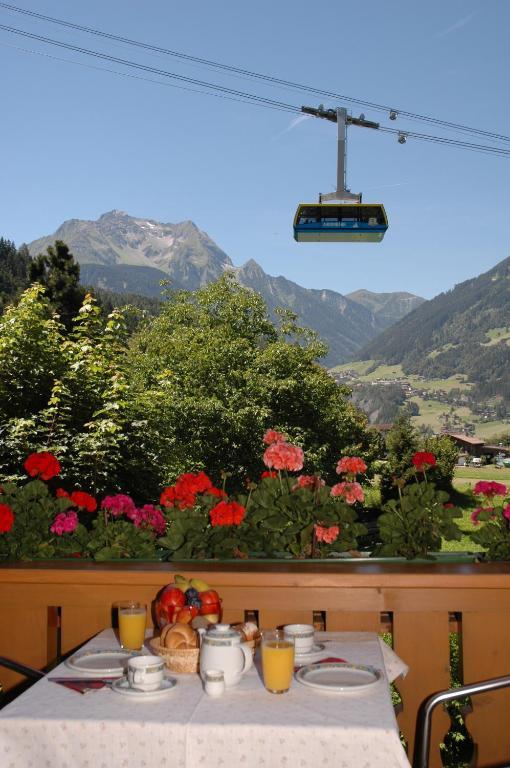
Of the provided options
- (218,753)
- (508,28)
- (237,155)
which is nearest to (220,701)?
(218,753)

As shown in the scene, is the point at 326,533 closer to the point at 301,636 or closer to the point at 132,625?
the point at 301,636

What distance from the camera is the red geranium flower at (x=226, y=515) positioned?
278cm

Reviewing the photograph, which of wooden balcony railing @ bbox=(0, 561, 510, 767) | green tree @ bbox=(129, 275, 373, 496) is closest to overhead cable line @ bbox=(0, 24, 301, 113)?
green tree @ bbox=(129, 275, 373, 496)

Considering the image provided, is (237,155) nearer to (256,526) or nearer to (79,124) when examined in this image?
(79,124)

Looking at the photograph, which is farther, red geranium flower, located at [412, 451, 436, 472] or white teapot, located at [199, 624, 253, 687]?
red geranium flower, located at [412, 451, 436, 472]

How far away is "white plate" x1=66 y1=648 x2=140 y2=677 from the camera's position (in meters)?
1.93

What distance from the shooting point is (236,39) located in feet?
97.9

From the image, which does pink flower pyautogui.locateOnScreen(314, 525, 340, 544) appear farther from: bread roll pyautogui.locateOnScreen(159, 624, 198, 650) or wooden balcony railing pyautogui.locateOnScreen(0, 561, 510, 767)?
bread roll pyautogui.locateOnScreen(159, 624, 198, 650)

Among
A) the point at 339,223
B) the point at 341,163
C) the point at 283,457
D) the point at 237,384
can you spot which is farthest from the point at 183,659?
the point at 237,384

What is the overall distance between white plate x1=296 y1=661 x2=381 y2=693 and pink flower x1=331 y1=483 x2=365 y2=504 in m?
1.14

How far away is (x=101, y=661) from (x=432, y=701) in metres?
0.79

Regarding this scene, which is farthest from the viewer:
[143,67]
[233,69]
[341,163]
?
[233,69]

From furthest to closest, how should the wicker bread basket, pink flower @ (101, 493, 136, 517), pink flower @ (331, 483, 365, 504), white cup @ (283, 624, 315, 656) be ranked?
pink flower @ (101, 493, 136, 517)
pink flower @ (331, 483, 365, 504)
white cup @ (283, 624, 315, 656)
the wicker bread basket

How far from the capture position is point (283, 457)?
128 inches
